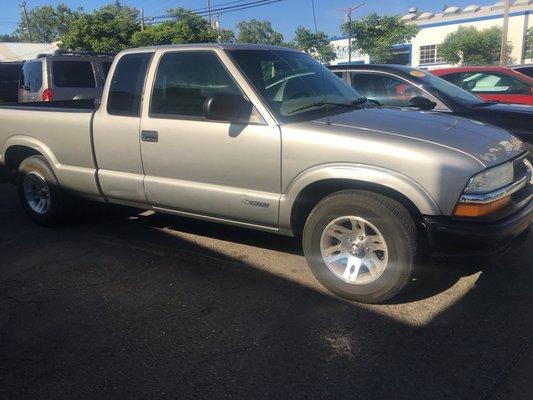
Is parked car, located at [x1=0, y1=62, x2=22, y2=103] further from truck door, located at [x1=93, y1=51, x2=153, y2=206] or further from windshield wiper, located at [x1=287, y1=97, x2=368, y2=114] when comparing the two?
windshield wiper, located at [x1=287, y1=97, x2=368, y2=114]

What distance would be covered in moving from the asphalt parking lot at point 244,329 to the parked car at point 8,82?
12324mm

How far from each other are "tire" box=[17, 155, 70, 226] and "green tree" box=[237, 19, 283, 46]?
57.0 meters

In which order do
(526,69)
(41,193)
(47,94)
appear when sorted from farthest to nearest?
(526,69) → (47,94) → (41,193)

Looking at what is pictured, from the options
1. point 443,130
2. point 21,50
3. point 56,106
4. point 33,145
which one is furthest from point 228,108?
point 21,50

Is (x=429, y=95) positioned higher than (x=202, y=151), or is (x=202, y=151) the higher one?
(x=429, y=95)

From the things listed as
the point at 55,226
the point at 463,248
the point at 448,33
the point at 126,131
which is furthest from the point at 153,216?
the point at 448,33

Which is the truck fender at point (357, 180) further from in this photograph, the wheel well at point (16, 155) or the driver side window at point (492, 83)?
the driver side window at point (492, 83)

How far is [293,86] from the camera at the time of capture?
424cm

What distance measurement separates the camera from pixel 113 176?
187 inches

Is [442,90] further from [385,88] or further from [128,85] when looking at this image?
[128,85]

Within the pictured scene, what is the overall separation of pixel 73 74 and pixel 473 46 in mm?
40217

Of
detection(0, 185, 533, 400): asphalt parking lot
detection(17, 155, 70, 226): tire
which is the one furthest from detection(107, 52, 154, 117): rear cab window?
detection(0, 185, 533, 400): asphalt parking lot

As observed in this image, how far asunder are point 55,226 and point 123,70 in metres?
1.98

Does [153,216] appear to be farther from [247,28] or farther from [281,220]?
[247,28]
